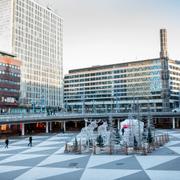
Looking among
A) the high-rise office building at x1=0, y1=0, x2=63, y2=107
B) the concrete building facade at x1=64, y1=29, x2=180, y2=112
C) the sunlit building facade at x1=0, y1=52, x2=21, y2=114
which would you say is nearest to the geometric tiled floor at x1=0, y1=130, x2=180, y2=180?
the sunlit building facade at x1=0, y1=52, x2=21, y2=114

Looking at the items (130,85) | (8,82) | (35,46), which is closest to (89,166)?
(8,82)

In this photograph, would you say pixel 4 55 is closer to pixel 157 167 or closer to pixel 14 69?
pixel 14 69

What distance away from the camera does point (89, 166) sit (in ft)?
102

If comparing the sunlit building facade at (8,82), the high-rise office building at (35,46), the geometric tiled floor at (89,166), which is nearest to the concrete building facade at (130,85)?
the high-rise office building at (35,46)

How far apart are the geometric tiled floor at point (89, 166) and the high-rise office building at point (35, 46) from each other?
11458 centimetres

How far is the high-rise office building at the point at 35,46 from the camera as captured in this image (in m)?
152

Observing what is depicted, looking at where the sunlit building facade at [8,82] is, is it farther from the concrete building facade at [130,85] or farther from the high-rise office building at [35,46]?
the concrete building facade at [130,85]

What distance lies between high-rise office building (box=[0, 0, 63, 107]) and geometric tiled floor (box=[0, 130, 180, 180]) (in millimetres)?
114581

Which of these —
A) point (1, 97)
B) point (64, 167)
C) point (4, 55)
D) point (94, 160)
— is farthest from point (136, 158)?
point (4, 55)

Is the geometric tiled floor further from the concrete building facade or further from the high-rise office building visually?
the high-rise office building

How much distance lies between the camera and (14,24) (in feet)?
503

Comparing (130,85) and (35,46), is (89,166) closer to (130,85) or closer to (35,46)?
(130,85)

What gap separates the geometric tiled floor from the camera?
87.3 ft

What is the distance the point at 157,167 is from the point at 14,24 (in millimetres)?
139303
